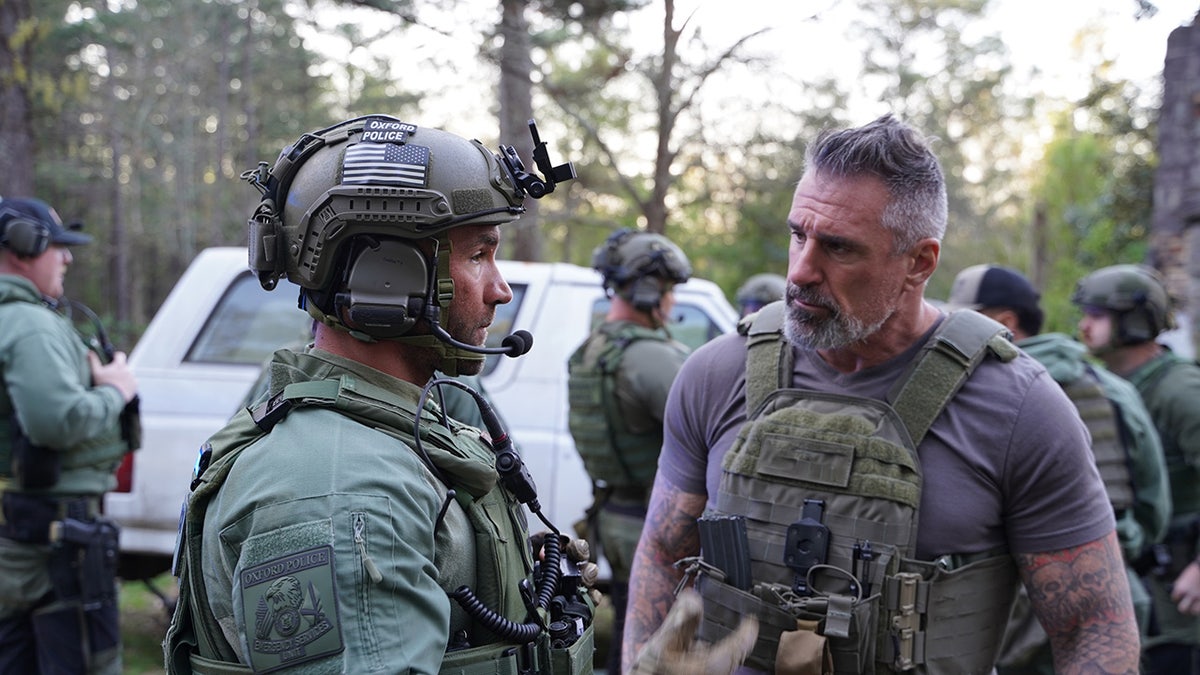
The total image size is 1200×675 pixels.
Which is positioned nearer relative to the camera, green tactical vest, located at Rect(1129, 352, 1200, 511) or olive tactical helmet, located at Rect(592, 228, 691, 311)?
green tactical vest, located at Rect(1129, 352, 1200, 511)

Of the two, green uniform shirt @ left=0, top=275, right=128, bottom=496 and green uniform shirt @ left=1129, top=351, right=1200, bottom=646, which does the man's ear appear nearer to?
green uniform shirt @ left=1129, top=351, right=1200, bottom=646

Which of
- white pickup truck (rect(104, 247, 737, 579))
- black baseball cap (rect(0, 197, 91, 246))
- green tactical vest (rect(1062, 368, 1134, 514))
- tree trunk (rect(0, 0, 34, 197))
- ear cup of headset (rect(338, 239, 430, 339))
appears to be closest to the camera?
ear cup of headset (rect(338, 239, 430, 339))

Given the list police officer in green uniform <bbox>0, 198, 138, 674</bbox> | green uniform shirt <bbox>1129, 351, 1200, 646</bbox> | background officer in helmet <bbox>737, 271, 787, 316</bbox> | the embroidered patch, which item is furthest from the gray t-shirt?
background officer in helmet <bbox>737, 271, 787, 316</bbox>

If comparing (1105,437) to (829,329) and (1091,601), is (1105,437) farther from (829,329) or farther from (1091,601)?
(829,329)

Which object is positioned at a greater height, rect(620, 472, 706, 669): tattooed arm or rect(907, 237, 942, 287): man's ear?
rect(907, 237, 942, 287): man's ear

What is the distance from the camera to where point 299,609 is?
148cm

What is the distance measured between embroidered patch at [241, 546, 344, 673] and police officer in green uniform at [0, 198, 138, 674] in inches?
128

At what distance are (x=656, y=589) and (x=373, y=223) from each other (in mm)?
1443

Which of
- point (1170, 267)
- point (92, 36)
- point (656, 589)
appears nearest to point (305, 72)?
point (92, 36)

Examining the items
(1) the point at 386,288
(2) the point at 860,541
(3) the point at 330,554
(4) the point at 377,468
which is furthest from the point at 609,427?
(3) the point at 330,554

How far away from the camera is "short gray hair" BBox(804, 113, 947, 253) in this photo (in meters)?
2.42

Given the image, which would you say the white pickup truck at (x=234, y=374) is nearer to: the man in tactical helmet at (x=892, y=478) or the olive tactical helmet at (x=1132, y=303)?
the olive tactical helmet at (x=1132, y=303)

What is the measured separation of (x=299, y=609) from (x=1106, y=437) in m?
3.66

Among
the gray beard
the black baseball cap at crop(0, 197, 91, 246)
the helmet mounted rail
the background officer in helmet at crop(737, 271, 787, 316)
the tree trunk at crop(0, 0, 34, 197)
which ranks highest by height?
the tree trunk at crop(0, 0, 34, 197)
